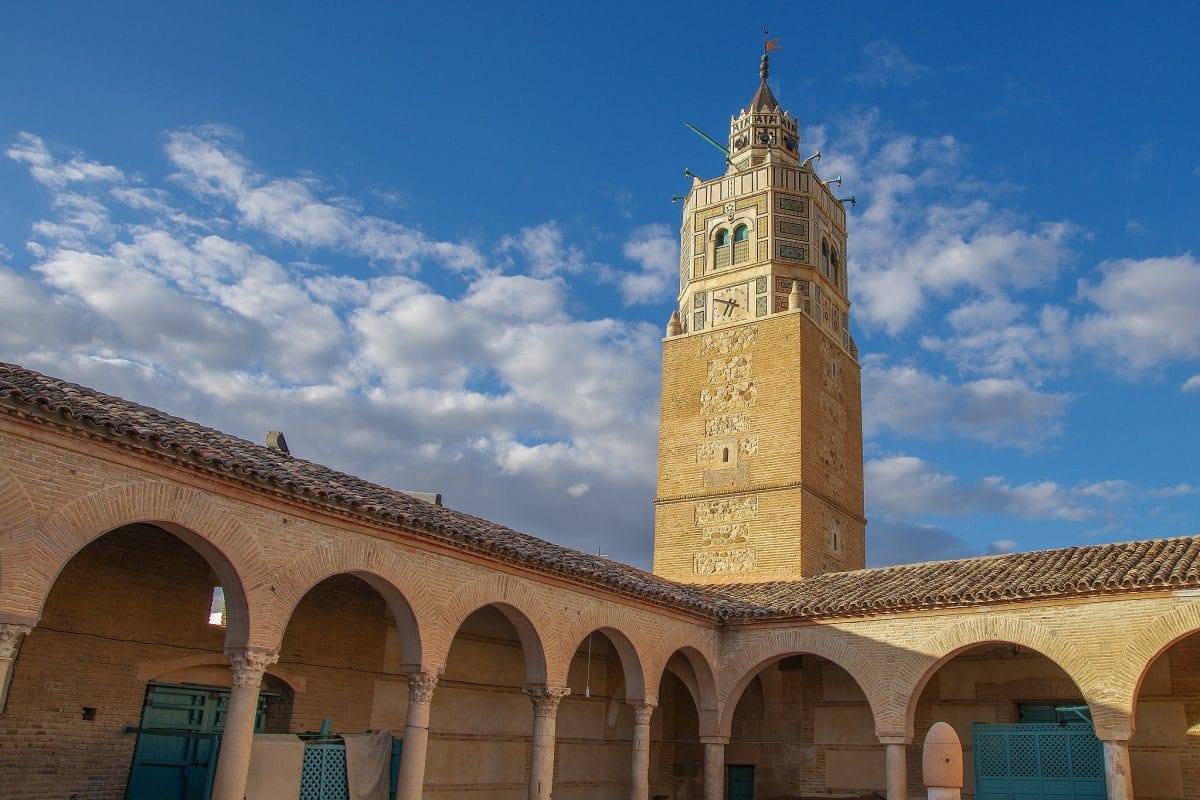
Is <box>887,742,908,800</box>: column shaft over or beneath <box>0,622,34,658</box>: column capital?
beneath

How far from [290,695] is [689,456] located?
13.1 m

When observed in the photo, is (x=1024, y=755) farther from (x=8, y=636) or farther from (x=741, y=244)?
(x=741, y=244)

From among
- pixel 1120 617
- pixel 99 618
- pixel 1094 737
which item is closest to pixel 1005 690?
pixel 1094 737

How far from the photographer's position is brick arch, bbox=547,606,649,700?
1512cm

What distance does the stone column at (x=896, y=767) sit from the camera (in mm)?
15836

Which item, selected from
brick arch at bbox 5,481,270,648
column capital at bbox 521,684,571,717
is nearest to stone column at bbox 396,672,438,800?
column capital at bbox 521,684,571,717

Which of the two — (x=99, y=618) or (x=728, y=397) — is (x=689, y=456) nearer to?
(x=728, y=397)

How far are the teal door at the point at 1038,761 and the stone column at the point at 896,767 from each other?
1334 millimetres

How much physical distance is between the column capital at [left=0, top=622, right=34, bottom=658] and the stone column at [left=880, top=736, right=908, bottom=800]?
12.1m

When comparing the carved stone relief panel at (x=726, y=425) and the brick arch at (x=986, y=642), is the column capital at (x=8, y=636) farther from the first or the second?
the carved stone relief panel at (x=726, y=425)

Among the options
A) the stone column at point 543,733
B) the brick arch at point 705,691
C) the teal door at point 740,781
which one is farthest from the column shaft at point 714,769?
the stone column at point 543,733

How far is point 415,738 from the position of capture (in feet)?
42.8

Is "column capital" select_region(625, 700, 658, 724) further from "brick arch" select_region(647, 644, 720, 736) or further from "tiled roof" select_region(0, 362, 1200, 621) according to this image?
"tiled roof" select_region(0, 362, 1200, 621)

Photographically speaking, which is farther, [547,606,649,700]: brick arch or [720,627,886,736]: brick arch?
[720,627,886,736]: brick arch
